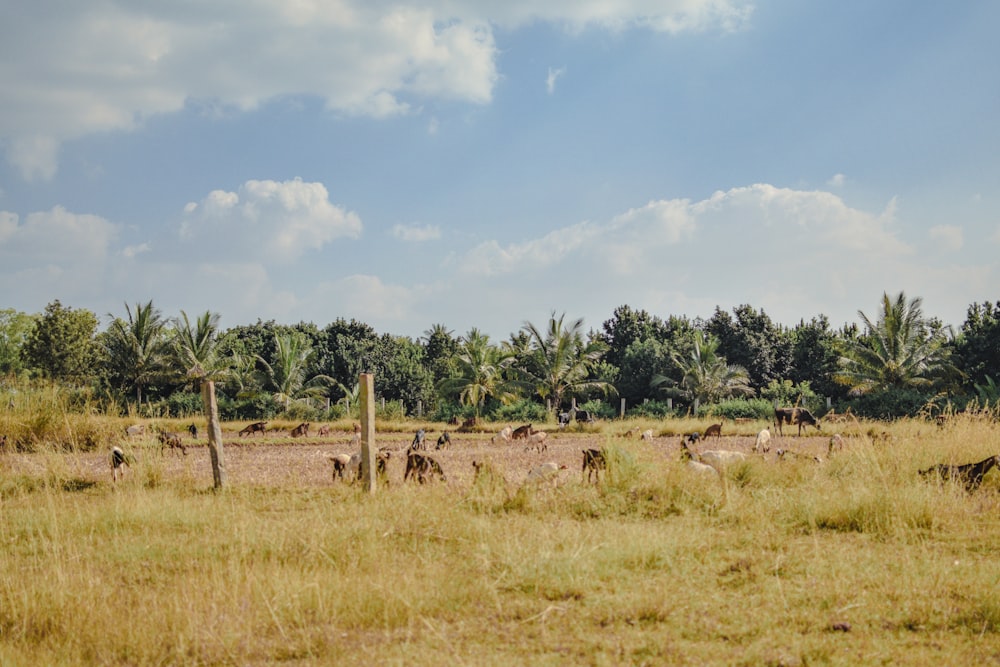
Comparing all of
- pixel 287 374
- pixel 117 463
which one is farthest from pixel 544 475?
pixel 287 374

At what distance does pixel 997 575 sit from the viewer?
5910 millimetres

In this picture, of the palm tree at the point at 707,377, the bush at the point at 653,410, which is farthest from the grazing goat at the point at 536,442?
the palm tree at the point at 707,377

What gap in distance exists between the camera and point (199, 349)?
38.2m

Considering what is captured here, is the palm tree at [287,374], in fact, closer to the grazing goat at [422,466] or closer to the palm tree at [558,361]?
the palm tree at [558,361]

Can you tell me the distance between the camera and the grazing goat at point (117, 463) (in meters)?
11.4

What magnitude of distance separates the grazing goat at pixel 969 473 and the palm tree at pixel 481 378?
26205mm

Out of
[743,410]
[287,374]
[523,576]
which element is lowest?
[743,410]

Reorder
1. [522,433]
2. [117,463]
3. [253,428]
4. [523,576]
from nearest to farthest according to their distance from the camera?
[523,576] < [117,463] < [522,433] < [253,428]

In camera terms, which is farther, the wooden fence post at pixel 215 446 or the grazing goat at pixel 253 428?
the grazing goat at pixel 253 428

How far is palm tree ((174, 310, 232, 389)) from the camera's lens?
37.6 meters

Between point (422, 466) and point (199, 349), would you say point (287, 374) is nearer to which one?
point (199, 349)

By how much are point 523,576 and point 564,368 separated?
97.0 feet

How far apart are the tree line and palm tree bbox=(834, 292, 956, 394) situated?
0.06 metres

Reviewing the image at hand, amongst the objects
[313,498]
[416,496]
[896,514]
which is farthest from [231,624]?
[896,514]
